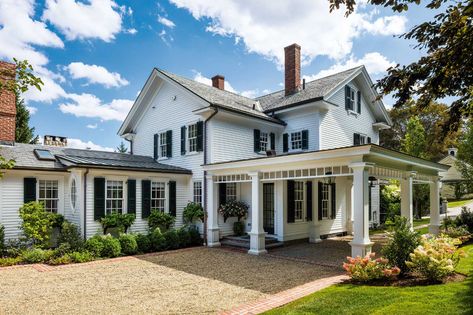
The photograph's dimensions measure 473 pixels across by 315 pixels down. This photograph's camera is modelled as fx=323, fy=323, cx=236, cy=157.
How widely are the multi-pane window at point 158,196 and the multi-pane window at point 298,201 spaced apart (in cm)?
592

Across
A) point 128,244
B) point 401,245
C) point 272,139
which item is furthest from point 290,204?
point 128,244

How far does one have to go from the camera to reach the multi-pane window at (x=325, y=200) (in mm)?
15945

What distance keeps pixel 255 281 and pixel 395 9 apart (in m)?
6.62

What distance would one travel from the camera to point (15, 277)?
880cm

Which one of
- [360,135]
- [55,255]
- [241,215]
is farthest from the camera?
[360,135]

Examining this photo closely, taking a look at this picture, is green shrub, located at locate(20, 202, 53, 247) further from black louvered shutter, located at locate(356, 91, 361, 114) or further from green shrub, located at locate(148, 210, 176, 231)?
black louvered shutter, located at locate(356, 91, 361, 114)

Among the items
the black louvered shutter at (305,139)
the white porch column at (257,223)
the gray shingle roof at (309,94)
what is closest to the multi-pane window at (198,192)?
the white porch column at (257,223)

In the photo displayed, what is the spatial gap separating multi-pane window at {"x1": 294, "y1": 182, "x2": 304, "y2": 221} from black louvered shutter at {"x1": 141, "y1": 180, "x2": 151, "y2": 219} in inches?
254

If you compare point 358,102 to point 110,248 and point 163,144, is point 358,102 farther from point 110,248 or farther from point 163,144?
point 110,248

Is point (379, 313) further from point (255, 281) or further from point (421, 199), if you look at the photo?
point (421, 199)

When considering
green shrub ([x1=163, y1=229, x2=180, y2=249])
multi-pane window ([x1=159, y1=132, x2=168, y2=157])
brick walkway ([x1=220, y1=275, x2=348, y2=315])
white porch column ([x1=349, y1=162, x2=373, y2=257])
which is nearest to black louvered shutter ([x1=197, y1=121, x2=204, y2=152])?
multi-pane window ([x1=159, y1=132, x2=168, y2=157])

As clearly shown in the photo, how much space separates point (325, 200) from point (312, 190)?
5.44 ft

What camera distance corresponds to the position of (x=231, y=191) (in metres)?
14.7

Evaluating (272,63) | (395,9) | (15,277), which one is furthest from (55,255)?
(272,63)
